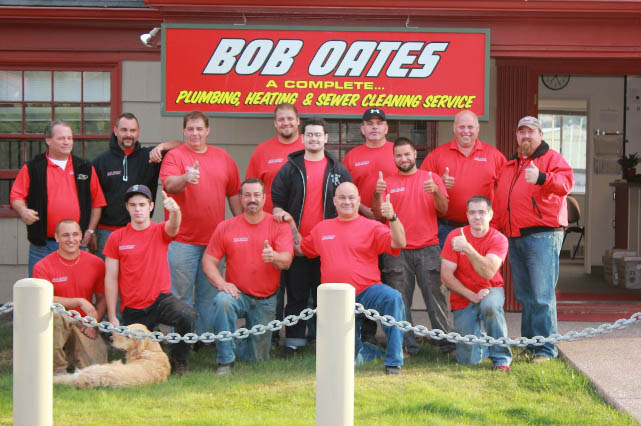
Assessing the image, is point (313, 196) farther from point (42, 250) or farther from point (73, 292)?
point (42, 250)

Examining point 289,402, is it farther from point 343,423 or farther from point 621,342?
point 621,342

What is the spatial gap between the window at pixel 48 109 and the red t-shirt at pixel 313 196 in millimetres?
2963

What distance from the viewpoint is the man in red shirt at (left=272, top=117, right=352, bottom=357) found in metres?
6.61

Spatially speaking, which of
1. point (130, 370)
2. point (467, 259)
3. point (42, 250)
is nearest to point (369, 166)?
point (467, 259)

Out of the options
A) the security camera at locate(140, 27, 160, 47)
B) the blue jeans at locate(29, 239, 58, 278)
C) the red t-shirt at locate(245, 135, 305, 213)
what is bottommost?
the blue jeans at locate(29, 239, 58, 278)

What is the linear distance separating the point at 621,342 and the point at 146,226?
4.15m

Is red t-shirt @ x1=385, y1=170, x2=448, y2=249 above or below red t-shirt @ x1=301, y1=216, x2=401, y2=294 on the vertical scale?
above

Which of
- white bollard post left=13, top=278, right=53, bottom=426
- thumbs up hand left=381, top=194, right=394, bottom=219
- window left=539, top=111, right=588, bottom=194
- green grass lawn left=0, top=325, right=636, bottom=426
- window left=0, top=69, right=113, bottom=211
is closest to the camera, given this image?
white bollard post left=13, top=278, right=53, bottom=426

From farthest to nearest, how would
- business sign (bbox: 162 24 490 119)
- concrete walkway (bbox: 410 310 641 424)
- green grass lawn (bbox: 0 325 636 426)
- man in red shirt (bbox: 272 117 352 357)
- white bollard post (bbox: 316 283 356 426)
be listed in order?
business sign (bbox: 162 24 490 119) < man in red shirt (bbox: 272 117 352 357) < concrete walkway (bbox: 410 310 641 424) < green grass lawn (bbox: 0 325 636 426) < white bollard post (bbox: 316 283 356 426)

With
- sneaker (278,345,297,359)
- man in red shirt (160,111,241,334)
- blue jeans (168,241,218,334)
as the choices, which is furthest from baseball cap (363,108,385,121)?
sneaker (278,345,297,359)

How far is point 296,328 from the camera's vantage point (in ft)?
22.1

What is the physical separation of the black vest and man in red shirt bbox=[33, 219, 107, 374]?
531 mm

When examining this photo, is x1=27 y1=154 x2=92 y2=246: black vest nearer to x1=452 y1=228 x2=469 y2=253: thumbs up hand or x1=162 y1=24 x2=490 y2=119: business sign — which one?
x1=162 y1=24 x2=490 y2=119: business sign

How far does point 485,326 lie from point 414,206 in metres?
1.14
